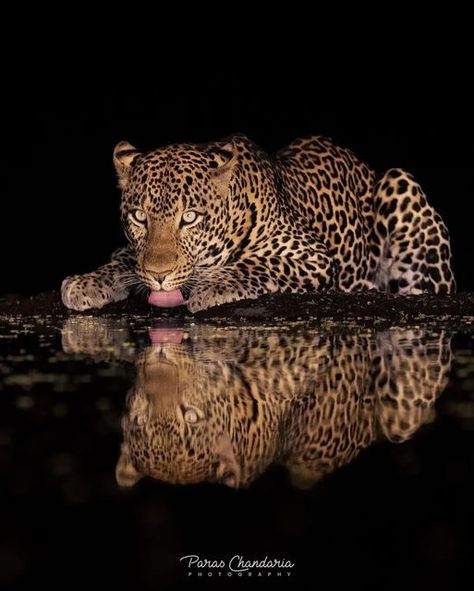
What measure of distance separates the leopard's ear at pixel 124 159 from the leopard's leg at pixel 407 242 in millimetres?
2499

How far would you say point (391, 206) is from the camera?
11398 mm

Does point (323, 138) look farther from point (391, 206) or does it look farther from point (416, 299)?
point (416, 299)

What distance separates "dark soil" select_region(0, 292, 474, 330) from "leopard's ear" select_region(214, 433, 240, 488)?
3.59 m

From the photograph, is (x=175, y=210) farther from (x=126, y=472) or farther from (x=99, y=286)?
(x=126, y=472)

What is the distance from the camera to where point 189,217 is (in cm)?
937

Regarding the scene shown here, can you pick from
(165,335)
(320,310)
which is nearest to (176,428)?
(165,335)

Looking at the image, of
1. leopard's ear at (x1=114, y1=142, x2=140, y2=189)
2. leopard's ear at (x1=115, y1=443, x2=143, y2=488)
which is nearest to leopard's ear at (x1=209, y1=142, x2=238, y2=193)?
leopard's ear at (x1=114, y1=142, x2=140, y2=189)

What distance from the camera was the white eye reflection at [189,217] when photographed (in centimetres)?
934

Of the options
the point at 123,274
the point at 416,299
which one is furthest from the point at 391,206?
the point at 123,274

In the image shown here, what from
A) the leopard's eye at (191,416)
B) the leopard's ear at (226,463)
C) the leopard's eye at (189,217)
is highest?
the leopard's eye at (189,217)

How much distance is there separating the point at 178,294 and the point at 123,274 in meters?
0.67

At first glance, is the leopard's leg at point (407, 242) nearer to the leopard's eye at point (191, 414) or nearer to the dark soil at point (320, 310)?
the dark soil at point (320, 310)

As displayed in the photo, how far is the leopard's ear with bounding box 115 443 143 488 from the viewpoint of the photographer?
14.7ft

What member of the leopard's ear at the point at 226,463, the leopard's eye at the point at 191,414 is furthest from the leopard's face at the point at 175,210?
the leopard's ear at the point at 226,463
